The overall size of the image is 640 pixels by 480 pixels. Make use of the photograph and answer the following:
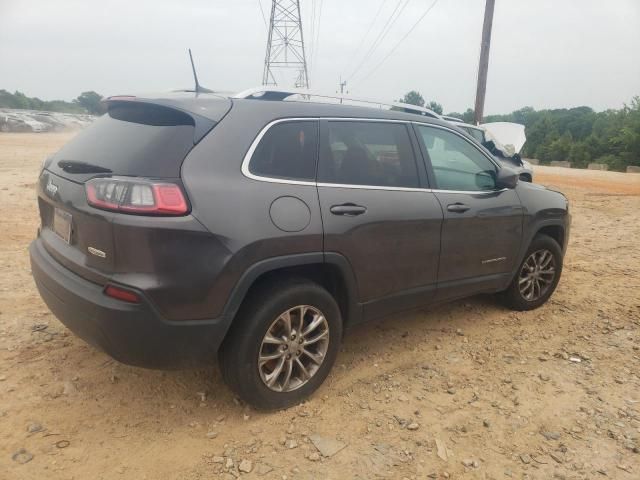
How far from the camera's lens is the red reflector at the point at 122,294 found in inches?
86.0

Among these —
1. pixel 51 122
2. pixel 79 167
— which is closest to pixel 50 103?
pixel 51 122

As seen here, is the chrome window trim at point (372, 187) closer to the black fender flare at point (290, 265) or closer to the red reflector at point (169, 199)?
the black fender flare at point (290, 265)

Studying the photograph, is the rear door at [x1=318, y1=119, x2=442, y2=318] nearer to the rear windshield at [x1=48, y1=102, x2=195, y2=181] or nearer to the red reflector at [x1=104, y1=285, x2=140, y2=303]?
the rear windshield at [x1=48, y1=102, x2=195, y2=181]

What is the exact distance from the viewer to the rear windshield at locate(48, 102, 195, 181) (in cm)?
230

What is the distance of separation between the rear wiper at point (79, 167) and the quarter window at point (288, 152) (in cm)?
75

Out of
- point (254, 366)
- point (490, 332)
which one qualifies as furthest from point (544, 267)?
point (254, 366)

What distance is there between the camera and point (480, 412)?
2.83 m

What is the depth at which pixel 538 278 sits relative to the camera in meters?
4.31

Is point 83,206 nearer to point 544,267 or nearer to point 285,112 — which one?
point 285,112

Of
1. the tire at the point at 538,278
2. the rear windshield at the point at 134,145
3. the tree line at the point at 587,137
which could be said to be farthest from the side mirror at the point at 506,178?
the tree line at the point at 587,137

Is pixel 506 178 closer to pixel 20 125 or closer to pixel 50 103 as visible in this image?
pixel 20 125

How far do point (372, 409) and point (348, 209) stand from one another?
3.87 feet

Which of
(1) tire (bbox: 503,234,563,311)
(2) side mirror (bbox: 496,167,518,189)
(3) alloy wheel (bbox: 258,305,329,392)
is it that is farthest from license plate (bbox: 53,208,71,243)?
(1) tire (bbox: 503,234,563,311)

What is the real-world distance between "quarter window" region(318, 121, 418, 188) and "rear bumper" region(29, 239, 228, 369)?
3.59ft
